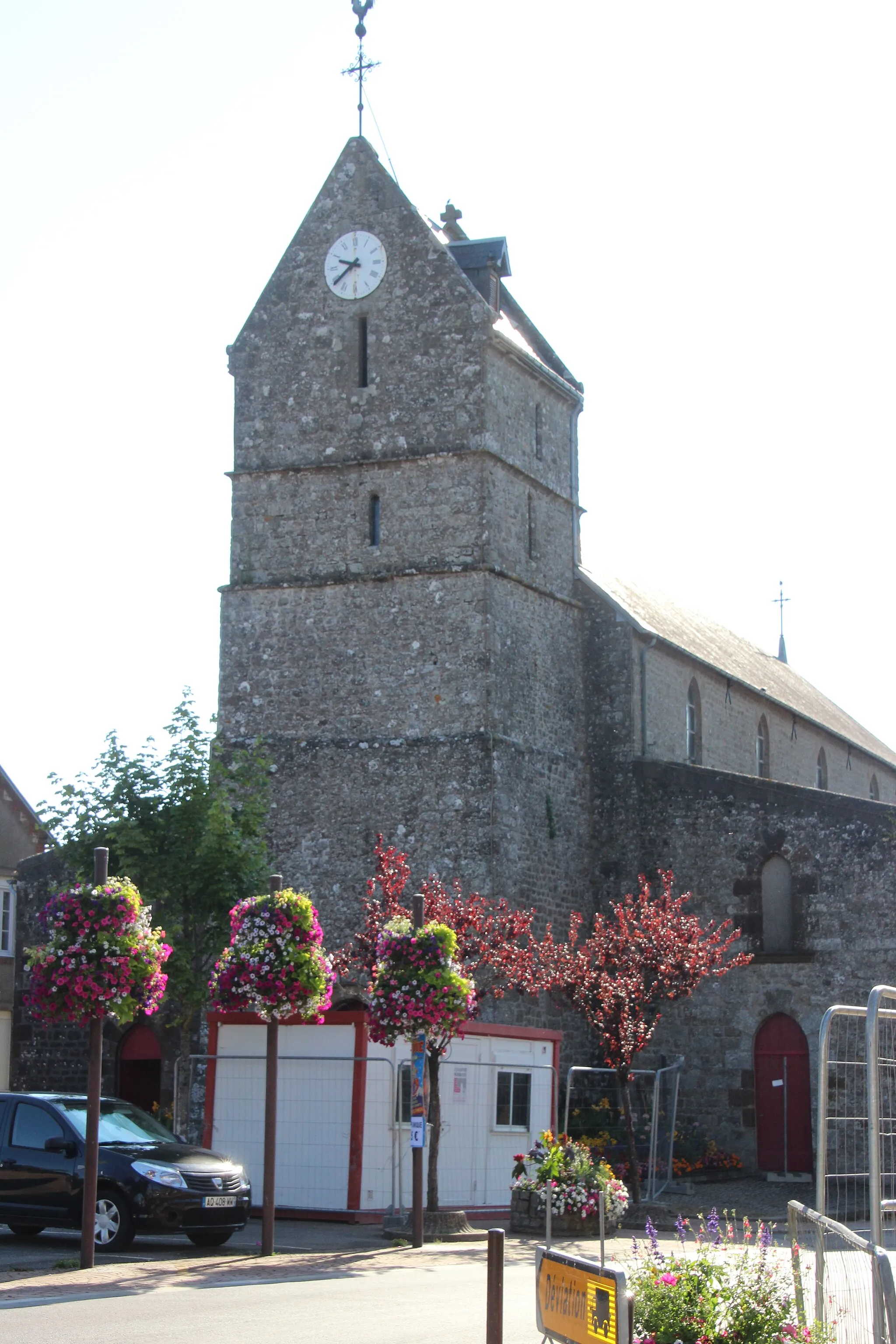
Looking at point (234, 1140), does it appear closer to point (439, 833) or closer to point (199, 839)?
point (199, 839)

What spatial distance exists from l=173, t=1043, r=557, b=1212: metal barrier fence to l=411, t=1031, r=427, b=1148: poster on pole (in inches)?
52.9

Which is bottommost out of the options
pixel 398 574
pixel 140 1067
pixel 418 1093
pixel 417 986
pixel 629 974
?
pixel 140 1067

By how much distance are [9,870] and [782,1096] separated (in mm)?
16803

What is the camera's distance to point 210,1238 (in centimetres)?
1778

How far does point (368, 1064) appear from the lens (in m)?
20.5

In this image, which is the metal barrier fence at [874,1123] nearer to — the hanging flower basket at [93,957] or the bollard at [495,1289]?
the bollard at [495,1289]

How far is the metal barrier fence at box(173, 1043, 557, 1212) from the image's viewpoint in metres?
20.2

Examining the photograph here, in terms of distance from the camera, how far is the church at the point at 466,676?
29438 mm

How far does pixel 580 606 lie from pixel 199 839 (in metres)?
10.3

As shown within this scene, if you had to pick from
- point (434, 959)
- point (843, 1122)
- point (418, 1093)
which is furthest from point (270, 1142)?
point (843, 1122)

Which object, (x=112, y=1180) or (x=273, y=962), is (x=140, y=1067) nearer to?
(x=112, y=1180)

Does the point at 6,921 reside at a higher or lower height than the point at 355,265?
lower

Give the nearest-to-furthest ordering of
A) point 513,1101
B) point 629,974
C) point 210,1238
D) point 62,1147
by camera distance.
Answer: point 62,1147
point 210,1238
point 513,1101
point 629,974

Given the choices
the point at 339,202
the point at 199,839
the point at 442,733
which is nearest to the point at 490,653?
the point at 442,733
